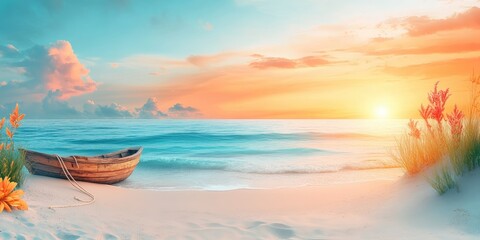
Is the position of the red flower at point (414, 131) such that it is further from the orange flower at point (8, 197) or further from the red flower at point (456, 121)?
the orange flower at point (8, 197)

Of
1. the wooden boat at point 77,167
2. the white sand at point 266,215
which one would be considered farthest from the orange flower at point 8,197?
the wooden boat at point 77,167

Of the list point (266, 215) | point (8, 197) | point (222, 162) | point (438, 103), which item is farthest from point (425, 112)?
point (222, 162)

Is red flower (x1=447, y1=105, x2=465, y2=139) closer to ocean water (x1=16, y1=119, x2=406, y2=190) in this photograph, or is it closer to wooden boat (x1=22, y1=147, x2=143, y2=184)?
ocean water (x1=16, y1=119, x2=406, y2=190)

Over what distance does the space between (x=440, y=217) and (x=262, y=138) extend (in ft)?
91.8

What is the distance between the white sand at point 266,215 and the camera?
4.86 m

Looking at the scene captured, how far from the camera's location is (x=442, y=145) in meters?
6.53

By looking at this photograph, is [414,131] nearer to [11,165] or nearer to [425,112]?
[425,112]

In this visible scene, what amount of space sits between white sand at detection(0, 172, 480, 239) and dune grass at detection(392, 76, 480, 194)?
0.72ft

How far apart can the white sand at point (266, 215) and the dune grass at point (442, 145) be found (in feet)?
0.72

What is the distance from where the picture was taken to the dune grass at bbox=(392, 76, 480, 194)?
5684 millimetres

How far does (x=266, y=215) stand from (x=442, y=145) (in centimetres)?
311

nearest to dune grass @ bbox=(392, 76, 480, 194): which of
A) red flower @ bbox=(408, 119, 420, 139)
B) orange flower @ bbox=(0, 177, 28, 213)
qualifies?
red flower @ bbox=(408, 119, 420, 139)

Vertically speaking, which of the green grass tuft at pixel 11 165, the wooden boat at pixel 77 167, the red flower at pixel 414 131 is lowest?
the wooden boat at pixel 77 167

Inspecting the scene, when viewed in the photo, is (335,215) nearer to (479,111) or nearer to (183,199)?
(479,111)
